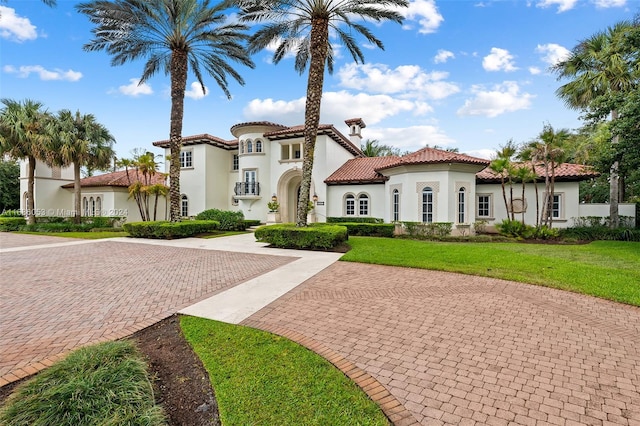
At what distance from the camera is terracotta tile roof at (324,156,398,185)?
874 inches

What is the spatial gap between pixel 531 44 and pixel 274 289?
549 inches

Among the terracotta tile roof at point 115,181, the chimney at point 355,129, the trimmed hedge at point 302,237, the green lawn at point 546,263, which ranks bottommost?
the green lawn at point 546,263

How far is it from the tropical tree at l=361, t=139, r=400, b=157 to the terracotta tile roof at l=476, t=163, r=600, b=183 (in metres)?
13.3

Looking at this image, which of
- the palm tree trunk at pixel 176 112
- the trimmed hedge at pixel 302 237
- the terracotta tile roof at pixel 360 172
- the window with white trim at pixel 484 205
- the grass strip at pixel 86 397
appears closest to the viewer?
the grass strip at pixel 86 397

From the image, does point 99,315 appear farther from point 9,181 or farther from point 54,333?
point 9,181

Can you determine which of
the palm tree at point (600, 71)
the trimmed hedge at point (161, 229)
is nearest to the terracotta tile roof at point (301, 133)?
the trimmed hedge at point (161, 229)

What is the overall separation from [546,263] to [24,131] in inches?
1328

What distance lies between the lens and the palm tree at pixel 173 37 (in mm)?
16453

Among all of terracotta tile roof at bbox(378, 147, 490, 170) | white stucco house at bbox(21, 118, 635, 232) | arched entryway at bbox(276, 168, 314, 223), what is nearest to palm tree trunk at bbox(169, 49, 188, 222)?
white stucco house at bbox(21, 118, 635, 232)

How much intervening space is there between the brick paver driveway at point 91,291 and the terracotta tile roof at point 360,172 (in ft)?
40.0

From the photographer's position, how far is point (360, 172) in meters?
23.6

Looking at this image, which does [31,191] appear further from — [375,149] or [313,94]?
[375,149]

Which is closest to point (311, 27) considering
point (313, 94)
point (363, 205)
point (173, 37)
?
point (313, 94)

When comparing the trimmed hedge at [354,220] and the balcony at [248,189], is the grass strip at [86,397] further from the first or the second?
the balcony at [248,189]
